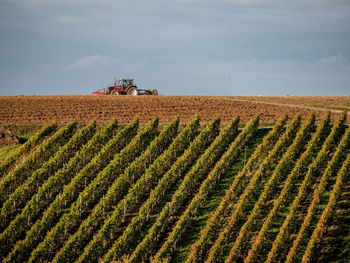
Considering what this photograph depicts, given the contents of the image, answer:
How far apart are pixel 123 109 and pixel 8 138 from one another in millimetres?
11766

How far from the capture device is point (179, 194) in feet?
86.0

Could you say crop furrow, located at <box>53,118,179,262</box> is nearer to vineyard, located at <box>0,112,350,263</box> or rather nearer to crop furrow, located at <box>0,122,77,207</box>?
vineyard, located at <box>0,112,350,263</box>

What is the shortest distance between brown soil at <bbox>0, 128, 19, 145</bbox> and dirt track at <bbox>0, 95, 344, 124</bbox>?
317cm

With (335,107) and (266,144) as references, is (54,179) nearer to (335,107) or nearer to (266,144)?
(266,144)

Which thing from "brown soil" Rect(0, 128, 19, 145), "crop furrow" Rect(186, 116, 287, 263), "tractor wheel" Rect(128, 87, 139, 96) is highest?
"tractor wheel" Rect(128, 87, 139, 96)

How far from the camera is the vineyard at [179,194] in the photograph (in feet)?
74.4

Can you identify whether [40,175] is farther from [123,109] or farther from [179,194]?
[123,109]

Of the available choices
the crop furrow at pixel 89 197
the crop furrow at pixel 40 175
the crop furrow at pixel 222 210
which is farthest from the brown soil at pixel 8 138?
the crop furrow at pixel 222 210

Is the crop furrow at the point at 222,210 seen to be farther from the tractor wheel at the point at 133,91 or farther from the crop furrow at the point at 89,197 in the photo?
the tractor wheel at the point at 133,91

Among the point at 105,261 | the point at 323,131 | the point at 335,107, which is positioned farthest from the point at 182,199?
the point at 335,107

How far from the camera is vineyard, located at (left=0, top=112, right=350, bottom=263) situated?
74.4ft

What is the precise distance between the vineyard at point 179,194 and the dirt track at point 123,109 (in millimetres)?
4481

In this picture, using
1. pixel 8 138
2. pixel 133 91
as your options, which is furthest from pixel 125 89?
pixel 8 138

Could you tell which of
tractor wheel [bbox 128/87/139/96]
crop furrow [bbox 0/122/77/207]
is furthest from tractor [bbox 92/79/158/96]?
crop furrow [bbox 0/122/77/207]
